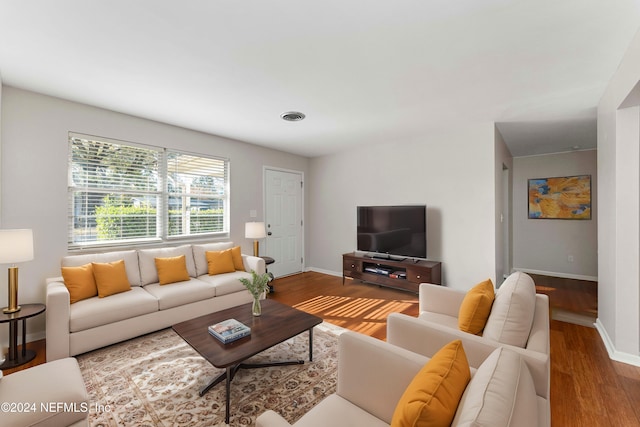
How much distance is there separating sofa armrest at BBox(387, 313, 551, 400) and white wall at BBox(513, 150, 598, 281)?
5052 mm

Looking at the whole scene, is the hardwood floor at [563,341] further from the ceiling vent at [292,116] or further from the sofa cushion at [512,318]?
the ceiling vent at [292,116]

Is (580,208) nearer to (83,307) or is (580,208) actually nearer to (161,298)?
(161,298)

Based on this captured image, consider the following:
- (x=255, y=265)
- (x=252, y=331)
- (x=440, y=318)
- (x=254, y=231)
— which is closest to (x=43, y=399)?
(x=252, y=331)

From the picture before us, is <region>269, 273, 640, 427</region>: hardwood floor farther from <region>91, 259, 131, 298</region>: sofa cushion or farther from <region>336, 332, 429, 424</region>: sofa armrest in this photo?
<region>91, 259, 131, 298</region>: sofa cushion

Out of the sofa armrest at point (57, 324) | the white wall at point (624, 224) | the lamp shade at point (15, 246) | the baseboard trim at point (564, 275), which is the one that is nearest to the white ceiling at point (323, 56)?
the white wall at point (624, 224)

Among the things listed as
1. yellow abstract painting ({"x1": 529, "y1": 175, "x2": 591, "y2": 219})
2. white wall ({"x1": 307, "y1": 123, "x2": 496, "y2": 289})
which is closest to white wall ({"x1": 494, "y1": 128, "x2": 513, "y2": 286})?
white wall ({"x1": 307, "y1": 123, "x2": 496, "y2": 289})

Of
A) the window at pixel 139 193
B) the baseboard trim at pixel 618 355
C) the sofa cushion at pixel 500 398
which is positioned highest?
the window at pixel 139 193

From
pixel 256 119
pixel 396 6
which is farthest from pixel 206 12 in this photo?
pixel 256 119

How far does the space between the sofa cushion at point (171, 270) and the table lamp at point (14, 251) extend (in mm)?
1120

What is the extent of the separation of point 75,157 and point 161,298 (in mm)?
1853

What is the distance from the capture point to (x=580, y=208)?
5.07 m

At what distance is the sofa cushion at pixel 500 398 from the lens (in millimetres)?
685

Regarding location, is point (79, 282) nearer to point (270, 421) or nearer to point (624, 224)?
point (270, 421)

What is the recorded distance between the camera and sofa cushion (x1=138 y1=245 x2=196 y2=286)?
10.8 ft
